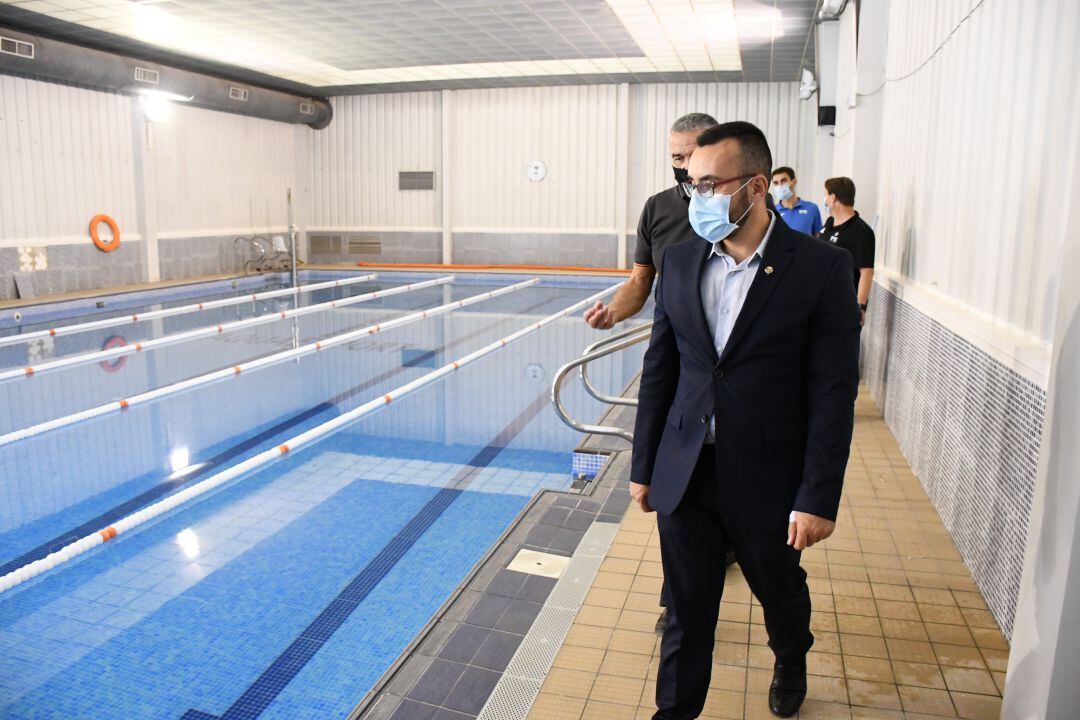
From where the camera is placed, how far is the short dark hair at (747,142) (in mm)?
1865

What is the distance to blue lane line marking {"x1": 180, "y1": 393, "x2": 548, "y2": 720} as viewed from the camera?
299 cm

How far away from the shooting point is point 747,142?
1867mm

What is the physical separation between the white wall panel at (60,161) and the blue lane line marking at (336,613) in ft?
31.5

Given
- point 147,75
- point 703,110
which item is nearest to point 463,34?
point 147,75

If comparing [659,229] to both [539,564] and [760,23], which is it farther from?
[760,23]

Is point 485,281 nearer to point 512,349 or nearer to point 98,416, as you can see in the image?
point 512,349

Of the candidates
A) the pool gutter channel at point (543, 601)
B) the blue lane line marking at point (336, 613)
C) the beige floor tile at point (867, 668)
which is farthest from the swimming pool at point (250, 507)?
the beige floor tile at point (867, 668)

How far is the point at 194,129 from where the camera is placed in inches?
594

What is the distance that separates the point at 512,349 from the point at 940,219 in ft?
19.8

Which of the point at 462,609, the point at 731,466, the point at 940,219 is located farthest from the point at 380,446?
the point at 731,466

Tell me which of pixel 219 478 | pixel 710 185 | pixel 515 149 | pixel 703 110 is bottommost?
pixel 219 478

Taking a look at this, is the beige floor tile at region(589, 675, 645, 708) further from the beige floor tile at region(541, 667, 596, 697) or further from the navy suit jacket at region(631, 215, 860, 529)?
the navy suit jacket at region(631, 215, 860, 529)

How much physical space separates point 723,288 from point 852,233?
11.3 feet

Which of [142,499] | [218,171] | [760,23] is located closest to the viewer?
[142,499]
